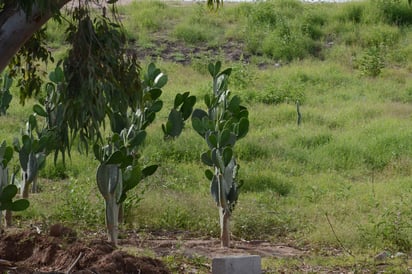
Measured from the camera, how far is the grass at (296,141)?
9.05m

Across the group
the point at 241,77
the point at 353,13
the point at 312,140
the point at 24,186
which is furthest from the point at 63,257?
the point at 353,13

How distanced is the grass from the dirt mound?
3.03 ft

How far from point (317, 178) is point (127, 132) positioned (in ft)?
11.9

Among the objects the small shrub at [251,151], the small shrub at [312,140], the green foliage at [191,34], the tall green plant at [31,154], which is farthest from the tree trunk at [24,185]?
the green foliage at [191,34]

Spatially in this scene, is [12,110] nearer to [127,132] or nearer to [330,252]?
[127,132]

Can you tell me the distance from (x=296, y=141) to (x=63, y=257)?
674cm

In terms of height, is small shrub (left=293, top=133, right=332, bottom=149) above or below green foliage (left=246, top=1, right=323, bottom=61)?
below

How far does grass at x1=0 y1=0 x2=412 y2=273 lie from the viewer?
29.7ft

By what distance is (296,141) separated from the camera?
41.9 ft

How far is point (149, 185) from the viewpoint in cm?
1037

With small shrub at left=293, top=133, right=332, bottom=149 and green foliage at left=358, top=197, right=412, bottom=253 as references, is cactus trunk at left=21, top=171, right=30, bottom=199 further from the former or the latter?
small shrub at left=293, top=133, right=332, bottom=149

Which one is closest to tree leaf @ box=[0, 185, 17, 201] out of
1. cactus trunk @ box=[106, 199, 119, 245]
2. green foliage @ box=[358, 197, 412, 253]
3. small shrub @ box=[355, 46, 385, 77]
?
cactus trunk @ box=[106, 199, 119, 245]

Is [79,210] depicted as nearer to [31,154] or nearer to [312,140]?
[31,154]

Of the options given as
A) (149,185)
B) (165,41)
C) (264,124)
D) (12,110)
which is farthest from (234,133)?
(165,41)
